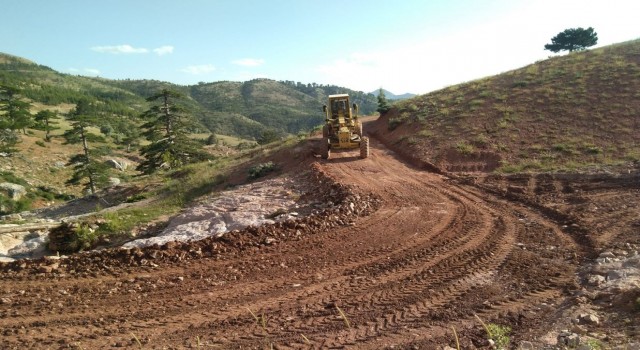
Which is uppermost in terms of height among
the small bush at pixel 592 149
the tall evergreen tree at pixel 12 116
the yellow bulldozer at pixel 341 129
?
the tall evergreen tree at pixel 12 116

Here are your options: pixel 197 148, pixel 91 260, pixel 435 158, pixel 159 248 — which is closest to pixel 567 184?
pixel 435 158

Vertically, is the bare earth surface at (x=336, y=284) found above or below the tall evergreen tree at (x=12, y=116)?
below

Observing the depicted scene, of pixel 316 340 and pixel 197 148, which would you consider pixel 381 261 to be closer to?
pixel 316 340

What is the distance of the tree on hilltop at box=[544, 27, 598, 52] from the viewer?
43.8 meters

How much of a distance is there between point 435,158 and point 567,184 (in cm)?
571

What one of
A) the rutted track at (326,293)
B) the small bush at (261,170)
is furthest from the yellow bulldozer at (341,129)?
the rutted track at (326,293)

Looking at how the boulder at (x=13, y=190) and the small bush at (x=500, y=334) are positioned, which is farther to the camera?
the boulder at (x=13, y=190)

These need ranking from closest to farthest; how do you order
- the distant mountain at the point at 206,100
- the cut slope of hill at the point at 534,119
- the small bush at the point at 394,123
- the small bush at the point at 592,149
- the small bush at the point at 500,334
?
1. the small bush at the point at 500,334
2. the small bush at the point at 592,149
3. the cut slope of hill at the point at 534,119
4. the small bush at the point at 394,123
5. the distant mountain at the point at 206,100

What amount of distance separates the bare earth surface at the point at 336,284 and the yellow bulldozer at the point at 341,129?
25.6ft

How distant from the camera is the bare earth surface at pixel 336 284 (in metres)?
5.25

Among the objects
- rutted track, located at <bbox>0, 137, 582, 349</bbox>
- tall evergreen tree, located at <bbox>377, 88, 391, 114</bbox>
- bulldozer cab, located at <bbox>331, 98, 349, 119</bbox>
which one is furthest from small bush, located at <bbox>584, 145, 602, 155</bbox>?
tall evergreen tree, located at <bbox>377, 88, 391, 114</bbox>


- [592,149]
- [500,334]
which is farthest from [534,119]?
[500,334]

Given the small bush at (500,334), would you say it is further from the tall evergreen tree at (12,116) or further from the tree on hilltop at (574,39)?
the tall evergreen tree at (12,116)

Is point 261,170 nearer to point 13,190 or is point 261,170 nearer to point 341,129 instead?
point 341,129
